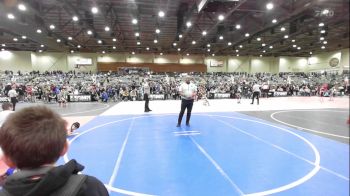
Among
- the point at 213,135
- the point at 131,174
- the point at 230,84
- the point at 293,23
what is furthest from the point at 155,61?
the point at 131,174

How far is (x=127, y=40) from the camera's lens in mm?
30047

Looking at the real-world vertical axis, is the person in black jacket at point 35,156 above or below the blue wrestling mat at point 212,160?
above

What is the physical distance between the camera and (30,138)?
0.86m

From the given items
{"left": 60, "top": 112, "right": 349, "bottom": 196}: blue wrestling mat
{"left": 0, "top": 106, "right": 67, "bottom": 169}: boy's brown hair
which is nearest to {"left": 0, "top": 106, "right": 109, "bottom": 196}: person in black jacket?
{"left": 0, "top": 106, "right": 67, "bottom": 169}: boy's brown hair

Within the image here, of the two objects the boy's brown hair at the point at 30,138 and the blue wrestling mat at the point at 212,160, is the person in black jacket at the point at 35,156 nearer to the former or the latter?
the boy's brown hair at the point at 30,138

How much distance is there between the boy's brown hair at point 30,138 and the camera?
864 millimetres

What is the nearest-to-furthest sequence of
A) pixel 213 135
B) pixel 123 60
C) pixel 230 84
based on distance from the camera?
1. pixel 213 135
2. pixel 230 84
3. pixel 123 60

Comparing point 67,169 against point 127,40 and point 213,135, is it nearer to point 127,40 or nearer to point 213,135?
point 213,135

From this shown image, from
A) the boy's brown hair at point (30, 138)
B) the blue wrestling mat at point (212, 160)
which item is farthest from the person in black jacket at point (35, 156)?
the blue wrestling mat at point (212, 160)

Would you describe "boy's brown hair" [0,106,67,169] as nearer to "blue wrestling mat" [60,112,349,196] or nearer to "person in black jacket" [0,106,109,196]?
"person in black jacket" [0,106,109,196]

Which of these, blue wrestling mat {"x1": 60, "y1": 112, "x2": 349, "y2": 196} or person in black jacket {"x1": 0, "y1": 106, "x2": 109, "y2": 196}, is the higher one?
person in black jacket {"x1": 0, "y1": 106, "x2": 109, "y2": 196}

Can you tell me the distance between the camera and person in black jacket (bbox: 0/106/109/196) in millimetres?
834

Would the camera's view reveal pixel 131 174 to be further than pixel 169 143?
No

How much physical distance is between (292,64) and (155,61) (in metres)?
25.3
